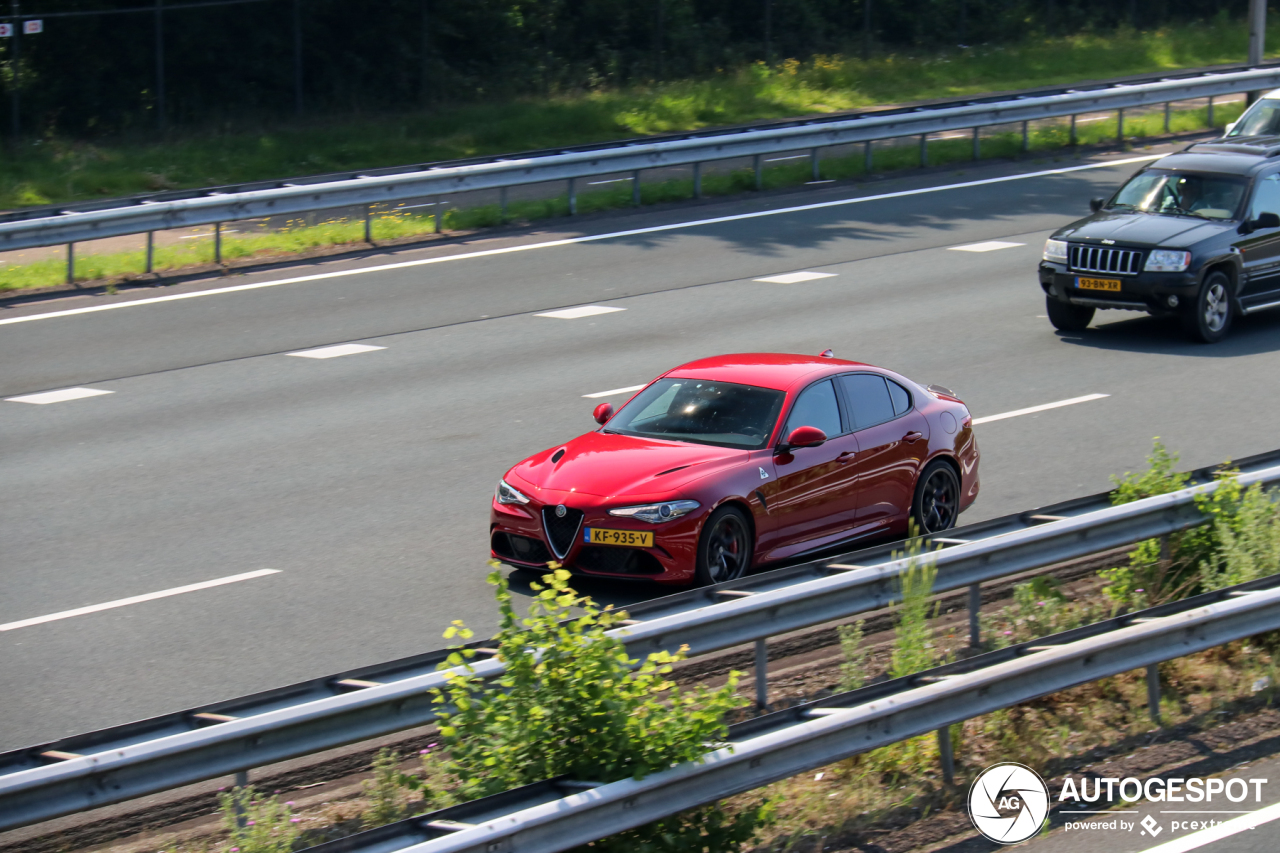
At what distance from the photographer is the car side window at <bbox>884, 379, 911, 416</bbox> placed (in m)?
11.5

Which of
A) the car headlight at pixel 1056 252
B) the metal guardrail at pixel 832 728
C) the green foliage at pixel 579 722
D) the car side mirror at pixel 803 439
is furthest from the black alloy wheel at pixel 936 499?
the car headlight at pixel 1056 252

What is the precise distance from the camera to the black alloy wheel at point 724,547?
1005cm

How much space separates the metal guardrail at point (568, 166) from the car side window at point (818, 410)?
12293 mm

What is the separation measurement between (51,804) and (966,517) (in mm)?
7771

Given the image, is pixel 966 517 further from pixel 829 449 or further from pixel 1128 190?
pixel 1128 190

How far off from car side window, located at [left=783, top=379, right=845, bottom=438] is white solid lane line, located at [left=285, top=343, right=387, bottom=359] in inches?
289

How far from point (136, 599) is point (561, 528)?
8.78 feet

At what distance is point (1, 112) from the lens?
32469 mm

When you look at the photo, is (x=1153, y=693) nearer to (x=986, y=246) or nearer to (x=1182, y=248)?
(x=1182, y=248)

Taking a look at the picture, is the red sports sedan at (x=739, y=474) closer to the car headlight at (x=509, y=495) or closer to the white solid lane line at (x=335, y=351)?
the car headlight at (x=509, y=495)

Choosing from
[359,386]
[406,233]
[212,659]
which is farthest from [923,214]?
[212,659]

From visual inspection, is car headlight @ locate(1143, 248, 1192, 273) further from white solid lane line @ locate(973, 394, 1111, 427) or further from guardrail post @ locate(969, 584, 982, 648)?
guardrail post @ locate(969, 584, 982, 648)

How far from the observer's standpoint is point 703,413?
11.0 meters

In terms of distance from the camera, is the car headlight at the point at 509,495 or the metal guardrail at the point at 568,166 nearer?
the car headlight at the point at 509,495
